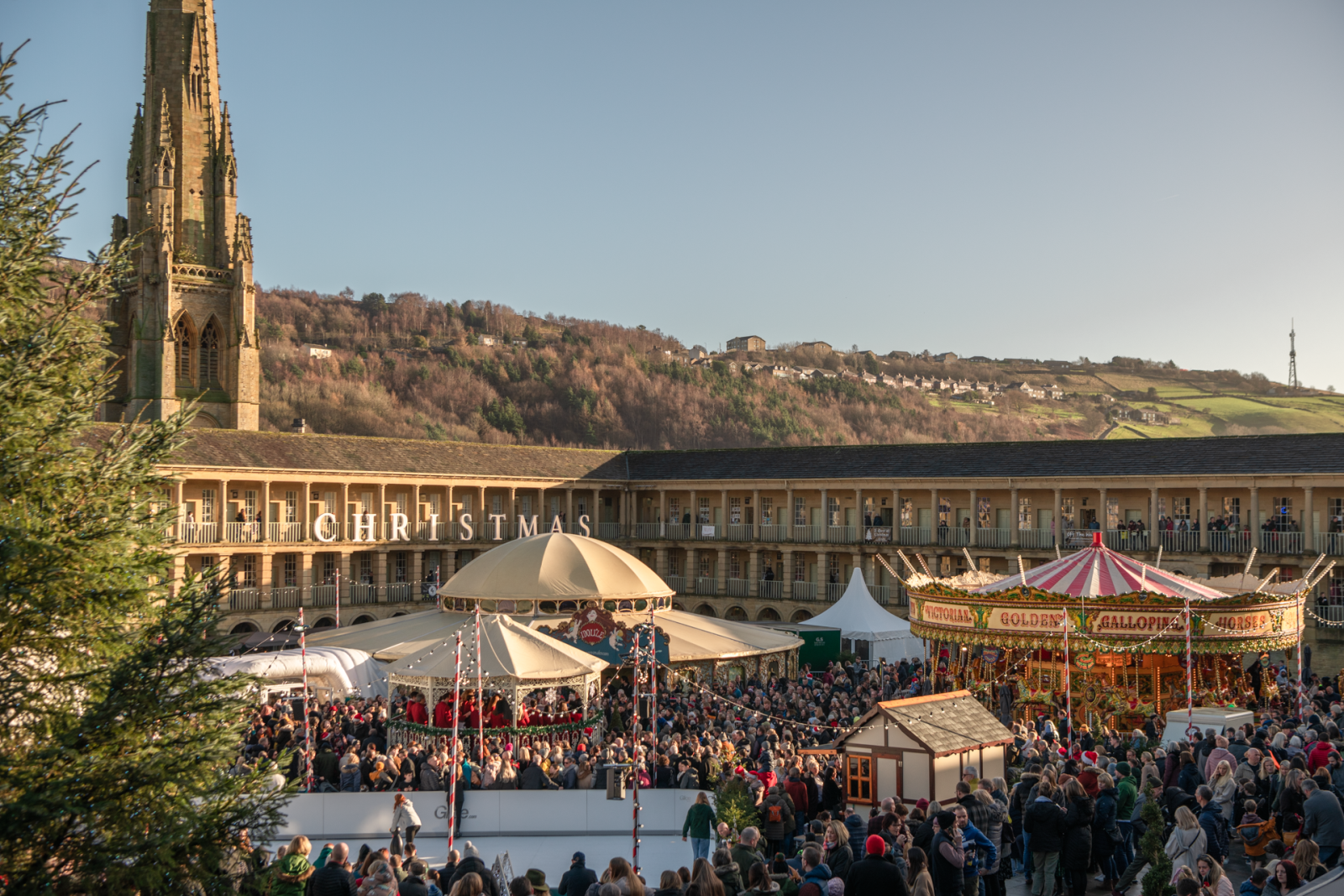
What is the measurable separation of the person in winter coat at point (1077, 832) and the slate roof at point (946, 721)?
3.14 m

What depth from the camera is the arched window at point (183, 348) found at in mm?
53312

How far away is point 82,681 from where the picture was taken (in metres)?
7.88

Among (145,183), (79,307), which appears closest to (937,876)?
(79,307)

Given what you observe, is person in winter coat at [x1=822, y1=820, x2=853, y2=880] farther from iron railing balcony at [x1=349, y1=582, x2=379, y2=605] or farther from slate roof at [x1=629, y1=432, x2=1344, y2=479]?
iron railing balcony at [x1=349, y1=582, x2=379, y2=605]

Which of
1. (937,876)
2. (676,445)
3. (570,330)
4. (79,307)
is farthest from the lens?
(570,330)

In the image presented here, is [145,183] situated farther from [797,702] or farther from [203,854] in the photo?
[203,854]

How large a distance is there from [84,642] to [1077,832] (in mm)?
8592

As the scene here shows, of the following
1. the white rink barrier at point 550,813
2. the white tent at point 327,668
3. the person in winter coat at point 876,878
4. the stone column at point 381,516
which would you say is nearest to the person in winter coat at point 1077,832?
the person in winter coat at point 876,878

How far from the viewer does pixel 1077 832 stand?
36.1 ft

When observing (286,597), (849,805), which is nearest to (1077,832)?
(849,805)

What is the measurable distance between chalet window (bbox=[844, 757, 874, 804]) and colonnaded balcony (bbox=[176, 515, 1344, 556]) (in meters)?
22.7

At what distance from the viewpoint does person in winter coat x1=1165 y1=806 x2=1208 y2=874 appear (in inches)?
383

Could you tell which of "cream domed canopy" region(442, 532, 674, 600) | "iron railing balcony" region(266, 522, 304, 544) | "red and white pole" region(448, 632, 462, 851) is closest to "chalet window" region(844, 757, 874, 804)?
"red and white pole" region(448, 632, 462, 851)

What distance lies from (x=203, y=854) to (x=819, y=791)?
8.75m
